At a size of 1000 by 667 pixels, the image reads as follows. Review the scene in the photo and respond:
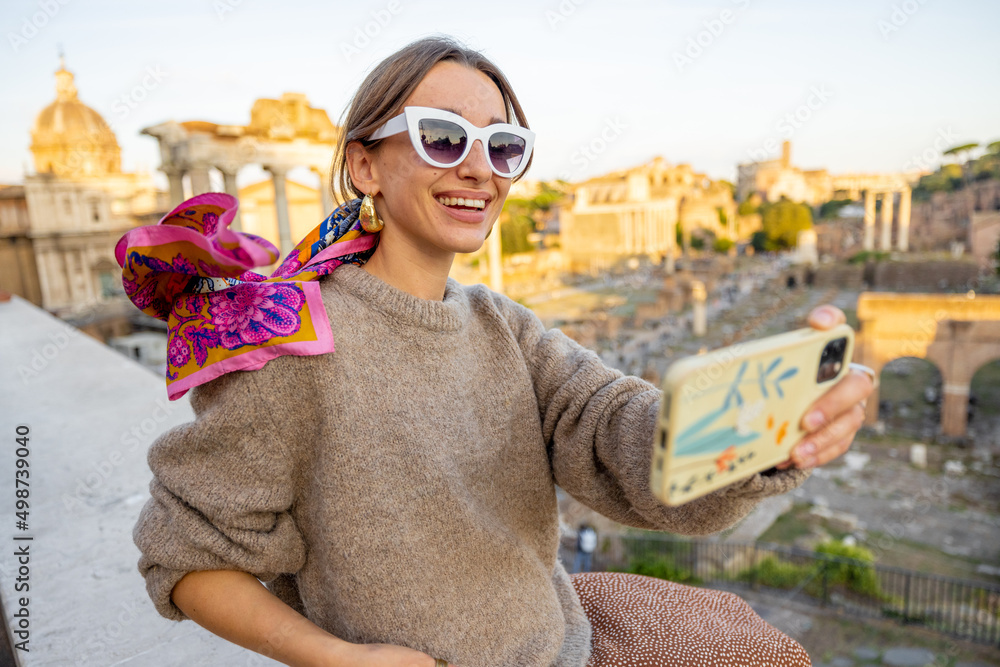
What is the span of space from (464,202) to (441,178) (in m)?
0.07

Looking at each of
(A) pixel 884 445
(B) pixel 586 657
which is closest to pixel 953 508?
(A) pixel 884 445

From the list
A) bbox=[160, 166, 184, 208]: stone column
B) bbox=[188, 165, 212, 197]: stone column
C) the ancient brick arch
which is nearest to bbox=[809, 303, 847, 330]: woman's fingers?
bbox=[188, 165, 212, 197]: stone column

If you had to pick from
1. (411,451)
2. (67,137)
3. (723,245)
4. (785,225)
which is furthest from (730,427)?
(723,245)

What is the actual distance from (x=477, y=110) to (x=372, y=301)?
0.40 metres

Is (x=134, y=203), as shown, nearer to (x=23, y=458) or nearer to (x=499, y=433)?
(x=23, y=458)

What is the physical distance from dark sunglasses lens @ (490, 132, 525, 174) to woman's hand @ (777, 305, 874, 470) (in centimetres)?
61

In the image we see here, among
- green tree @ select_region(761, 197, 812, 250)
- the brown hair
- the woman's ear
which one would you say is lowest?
green tree @ select_region(761, 197, 812, 250)

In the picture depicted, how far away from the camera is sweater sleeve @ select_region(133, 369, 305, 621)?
1.00m

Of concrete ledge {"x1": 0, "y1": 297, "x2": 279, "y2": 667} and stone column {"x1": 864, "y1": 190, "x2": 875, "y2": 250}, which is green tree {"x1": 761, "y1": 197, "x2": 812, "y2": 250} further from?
concrete ledge {"x1": 0, "y1": 297, "x2": 279, "y2": 667}

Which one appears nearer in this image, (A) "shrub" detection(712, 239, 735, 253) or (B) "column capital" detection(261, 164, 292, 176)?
(B) "column capital" detection(261, 164, 292, 176)

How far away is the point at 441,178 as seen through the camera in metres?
1.17

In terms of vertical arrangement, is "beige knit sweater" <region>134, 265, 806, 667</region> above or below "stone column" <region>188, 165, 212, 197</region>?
below

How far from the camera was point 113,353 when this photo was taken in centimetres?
405

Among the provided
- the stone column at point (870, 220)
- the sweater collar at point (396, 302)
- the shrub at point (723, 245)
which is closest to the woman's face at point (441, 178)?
the sweater collar at point (396, 302)
